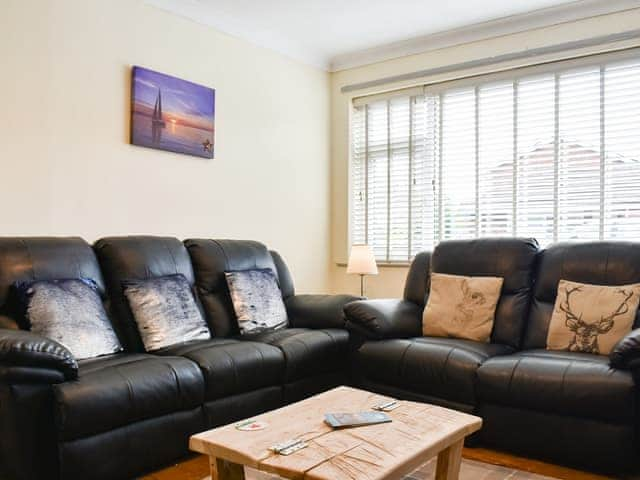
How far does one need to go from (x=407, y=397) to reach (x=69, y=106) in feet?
7.96

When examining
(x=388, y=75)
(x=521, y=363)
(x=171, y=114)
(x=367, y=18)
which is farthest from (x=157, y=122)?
(x=521, y=363)

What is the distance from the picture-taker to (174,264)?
3293mm

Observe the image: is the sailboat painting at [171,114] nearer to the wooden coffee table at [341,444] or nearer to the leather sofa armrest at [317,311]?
the leather sofa armrest at [317,311]

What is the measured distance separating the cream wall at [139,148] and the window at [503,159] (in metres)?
0.53

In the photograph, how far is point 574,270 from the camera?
10.5 feet

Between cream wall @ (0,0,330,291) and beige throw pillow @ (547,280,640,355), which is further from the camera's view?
cream wall @ (0,0,330,291)

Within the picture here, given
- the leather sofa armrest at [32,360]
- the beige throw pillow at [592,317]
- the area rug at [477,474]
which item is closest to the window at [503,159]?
the beige throw pillow at [592,317]

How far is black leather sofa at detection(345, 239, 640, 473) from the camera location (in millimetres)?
2426

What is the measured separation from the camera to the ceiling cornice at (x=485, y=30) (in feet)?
12.7

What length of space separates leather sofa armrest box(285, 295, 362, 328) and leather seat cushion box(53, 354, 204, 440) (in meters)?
1.16

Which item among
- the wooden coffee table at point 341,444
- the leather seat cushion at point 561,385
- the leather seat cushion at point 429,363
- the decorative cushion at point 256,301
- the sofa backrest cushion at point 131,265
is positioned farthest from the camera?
the decorative cushion at point 256,301

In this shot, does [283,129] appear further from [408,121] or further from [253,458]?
[253,458]

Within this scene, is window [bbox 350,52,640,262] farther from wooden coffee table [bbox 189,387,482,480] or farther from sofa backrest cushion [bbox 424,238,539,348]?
wooden coffee table [bbox 189,387,482,480]

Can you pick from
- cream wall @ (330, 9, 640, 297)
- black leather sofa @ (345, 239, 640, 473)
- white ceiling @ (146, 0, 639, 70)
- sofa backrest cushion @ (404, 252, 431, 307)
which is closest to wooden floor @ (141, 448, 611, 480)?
black leather sofa @ (345, 239, 640, 473)
